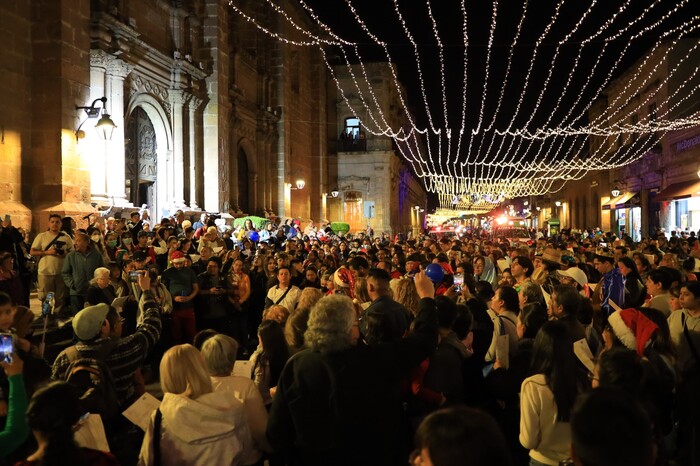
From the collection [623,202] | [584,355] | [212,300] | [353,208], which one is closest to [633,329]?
[584,355]

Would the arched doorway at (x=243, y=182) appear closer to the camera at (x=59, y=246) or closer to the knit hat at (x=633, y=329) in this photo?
the camera at (x=59, y=246)

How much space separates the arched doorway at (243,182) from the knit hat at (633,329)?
2515cm

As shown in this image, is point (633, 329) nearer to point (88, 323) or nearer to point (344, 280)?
point (344, 280)

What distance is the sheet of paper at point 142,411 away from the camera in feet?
11.1

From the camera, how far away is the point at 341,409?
3.14m

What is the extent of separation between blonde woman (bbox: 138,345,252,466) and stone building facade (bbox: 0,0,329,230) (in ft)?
38.5

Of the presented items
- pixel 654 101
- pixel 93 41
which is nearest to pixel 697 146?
pixel 654 101

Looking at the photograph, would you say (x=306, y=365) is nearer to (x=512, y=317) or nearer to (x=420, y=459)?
(x=420, y=459)

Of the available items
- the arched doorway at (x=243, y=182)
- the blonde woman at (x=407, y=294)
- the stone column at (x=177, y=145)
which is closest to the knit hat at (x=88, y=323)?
the blonde woman at (x=407, y=294)

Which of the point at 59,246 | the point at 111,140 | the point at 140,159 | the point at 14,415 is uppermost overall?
the point at 111,140

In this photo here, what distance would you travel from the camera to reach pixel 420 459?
200cm

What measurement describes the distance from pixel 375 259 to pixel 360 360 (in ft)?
29.6

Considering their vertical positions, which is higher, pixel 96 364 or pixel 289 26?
pixel 289 26

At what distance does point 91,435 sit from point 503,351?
9.85 ft
